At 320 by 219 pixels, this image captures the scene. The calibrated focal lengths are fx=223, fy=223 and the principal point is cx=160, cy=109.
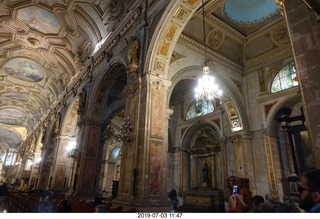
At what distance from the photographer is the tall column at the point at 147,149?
564cm

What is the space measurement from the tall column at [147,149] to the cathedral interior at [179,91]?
3cm

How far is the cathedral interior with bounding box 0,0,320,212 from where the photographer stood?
6051 millimetres

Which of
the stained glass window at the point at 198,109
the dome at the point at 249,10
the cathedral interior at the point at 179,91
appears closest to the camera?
the cathedral interior at the point at 179,91

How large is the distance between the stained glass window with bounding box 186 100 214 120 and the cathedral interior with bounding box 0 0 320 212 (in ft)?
0.22

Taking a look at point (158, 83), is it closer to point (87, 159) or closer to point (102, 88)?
point (102, 88)

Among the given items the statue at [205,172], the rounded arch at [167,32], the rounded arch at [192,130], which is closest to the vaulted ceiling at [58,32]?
the rounded arch at [167,32]

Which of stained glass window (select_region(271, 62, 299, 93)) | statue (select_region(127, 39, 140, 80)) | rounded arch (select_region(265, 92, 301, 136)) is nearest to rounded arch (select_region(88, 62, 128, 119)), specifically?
statue (select_region(127, 39, 140, 80))

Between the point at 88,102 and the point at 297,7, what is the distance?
9.93 metres

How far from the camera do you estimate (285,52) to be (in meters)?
10.2

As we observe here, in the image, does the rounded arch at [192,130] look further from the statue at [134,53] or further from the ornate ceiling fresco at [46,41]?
the ornate ceiling fresco at [46,41]

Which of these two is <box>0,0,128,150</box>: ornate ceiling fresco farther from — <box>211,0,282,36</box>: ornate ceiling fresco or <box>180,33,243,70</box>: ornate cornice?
<box>211,0,282,36</box>: ornate ceiling fresco

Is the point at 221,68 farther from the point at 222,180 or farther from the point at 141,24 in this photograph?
the point at 222,180

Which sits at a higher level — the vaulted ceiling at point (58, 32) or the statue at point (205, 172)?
the vaulted ceiling at point (58, 32)

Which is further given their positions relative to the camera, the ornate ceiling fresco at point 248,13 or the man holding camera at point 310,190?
the ornate ceiling fresco at point 248,13
